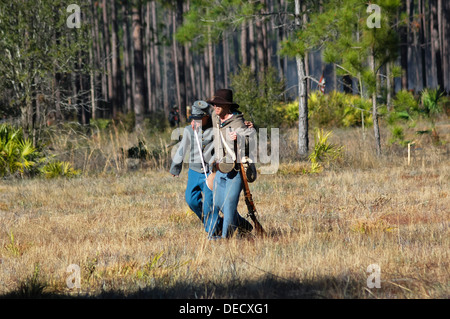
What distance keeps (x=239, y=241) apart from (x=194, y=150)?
1.13 m

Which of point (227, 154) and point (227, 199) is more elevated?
point (227, 154)

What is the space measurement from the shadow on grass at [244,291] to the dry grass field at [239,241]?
0.05 feet

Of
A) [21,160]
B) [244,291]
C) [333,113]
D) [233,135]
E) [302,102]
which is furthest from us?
[333,113]

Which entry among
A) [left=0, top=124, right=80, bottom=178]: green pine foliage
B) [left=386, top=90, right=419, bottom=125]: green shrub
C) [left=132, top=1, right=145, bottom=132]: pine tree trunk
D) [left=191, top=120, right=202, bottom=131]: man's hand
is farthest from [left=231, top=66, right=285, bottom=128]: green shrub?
[left=191, top=120, right=202, bottom=131]: man's hand

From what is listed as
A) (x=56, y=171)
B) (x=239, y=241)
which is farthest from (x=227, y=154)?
(x=56, y=171)

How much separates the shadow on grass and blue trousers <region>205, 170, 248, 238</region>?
5.23 feet

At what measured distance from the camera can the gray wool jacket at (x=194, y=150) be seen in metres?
6.89

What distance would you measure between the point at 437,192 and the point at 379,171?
302 cm

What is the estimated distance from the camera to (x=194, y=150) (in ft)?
23.0

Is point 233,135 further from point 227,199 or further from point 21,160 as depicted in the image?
point 21,160

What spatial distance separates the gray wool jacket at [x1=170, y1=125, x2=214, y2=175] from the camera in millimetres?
6895

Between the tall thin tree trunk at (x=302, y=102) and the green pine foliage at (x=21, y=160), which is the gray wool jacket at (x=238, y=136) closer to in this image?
the green pine foliage at (x=21, y=160)

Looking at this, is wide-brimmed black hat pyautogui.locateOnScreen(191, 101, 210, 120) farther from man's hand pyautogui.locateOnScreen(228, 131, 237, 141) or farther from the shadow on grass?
the shadow on grass
